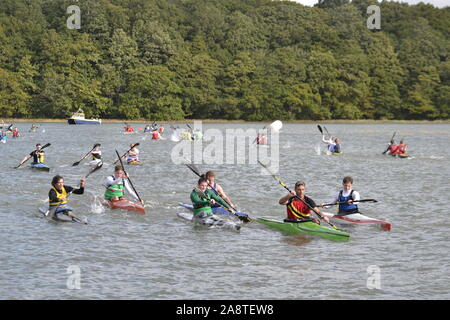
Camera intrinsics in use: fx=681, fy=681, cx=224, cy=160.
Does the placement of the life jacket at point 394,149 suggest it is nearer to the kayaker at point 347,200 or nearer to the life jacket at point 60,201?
the kayaker at point 347,200

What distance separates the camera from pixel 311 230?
60.3ft

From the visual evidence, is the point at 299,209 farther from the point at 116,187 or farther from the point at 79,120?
the point at 79,120

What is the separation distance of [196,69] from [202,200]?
115099mm

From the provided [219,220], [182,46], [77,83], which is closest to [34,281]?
[219,220]

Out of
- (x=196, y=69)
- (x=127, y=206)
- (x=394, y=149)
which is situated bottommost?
(x=127, y=206)

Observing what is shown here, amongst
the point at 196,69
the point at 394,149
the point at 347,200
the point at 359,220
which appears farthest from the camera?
the point at 196,69

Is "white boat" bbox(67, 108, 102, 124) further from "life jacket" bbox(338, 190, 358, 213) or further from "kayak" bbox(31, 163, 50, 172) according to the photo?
"life jacket" bbox(338, 190, 358, 213)

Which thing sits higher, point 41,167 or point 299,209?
point 41,167

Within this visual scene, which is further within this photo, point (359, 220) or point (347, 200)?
point (347, 200)

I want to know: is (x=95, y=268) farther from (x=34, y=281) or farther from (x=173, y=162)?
(x=173, y=162)

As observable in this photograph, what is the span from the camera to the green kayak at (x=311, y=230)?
17.9 meters

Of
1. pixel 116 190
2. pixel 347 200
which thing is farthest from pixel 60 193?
pixel 347 200

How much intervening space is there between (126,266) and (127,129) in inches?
2530

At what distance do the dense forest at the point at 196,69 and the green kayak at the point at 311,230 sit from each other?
10504cm
